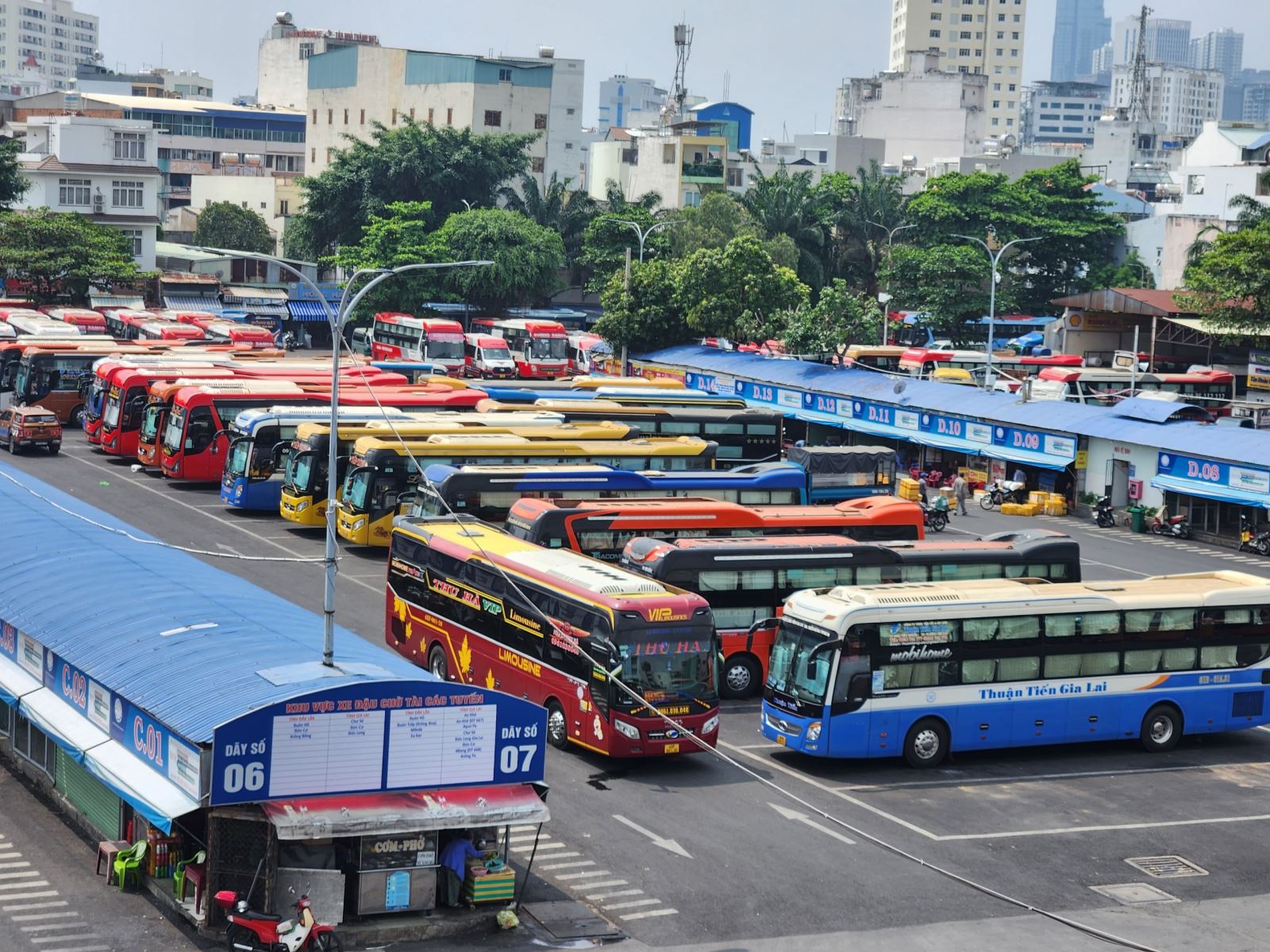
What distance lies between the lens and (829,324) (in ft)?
226

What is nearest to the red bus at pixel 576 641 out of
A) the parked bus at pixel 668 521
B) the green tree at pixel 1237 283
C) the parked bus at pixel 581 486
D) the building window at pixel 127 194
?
the parked bus at pixel 668 521

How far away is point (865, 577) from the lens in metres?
30.1

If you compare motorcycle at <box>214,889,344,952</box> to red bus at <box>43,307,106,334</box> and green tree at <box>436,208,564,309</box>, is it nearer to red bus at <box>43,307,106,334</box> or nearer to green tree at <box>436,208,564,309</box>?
red bus at <box>43,307,106,334</box>

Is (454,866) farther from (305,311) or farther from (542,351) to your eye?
(305,311)

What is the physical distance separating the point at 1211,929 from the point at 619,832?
7.27 metres

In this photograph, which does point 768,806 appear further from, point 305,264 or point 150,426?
point 305,264

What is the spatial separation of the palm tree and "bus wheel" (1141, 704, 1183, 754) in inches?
2675

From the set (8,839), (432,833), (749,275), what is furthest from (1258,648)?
(749,275)

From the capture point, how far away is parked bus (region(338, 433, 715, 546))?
127ft

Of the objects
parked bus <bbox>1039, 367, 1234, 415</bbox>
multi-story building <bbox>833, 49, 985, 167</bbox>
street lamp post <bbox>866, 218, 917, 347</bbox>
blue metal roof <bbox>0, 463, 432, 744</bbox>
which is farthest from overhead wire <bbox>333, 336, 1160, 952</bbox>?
multi-story building <bbox>833, 49, 985, 167</bbox>

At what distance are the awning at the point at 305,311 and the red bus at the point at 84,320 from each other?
66.4ft

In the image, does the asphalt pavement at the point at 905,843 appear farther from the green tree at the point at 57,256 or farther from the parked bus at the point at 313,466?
the green tree at the point at 57,256

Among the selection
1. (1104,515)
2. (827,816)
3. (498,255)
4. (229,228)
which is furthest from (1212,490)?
(229,228)

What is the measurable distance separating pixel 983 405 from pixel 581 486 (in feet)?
72.3
